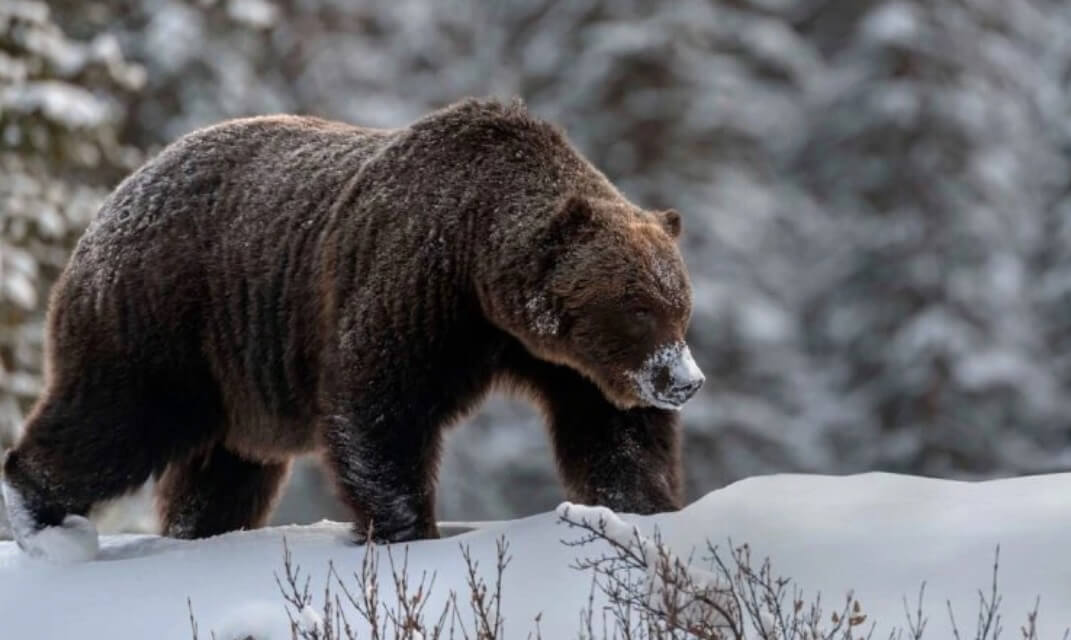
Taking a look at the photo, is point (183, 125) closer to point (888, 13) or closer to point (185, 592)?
point (888, 13)

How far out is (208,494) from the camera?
7.85 meters

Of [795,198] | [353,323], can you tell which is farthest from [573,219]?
[795,198]

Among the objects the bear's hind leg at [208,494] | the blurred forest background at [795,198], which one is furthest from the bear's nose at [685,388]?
the blurred forest background at [795,198]

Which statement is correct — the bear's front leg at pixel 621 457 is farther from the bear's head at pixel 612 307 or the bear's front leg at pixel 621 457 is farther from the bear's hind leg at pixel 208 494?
the bear's hind leg at pixel 208 494

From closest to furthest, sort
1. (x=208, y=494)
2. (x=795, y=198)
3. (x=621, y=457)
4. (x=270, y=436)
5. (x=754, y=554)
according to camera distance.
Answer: (x=754, y=554), (x=621, y=457), (x=270, y=436), (x=208, y=494), (x=795, y=198)

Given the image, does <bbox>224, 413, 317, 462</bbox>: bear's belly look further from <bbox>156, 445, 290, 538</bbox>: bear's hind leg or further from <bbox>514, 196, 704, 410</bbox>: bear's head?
<bbox>514, 196, 704, 410</bbox>: bear's head

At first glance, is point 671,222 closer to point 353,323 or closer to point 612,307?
point 612,307

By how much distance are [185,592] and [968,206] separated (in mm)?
8144

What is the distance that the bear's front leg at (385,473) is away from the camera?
6297 mm

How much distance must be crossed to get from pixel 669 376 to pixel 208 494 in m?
2.62

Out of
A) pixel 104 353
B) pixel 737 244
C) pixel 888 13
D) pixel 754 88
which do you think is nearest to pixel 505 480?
pixel 737 244

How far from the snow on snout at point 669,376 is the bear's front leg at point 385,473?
81cm

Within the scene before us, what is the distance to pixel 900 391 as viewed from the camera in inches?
496

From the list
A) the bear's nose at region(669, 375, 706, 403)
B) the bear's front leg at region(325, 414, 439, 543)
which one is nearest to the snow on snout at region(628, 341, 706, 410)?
the bear's nose at region(669, 375, 706, 403)
